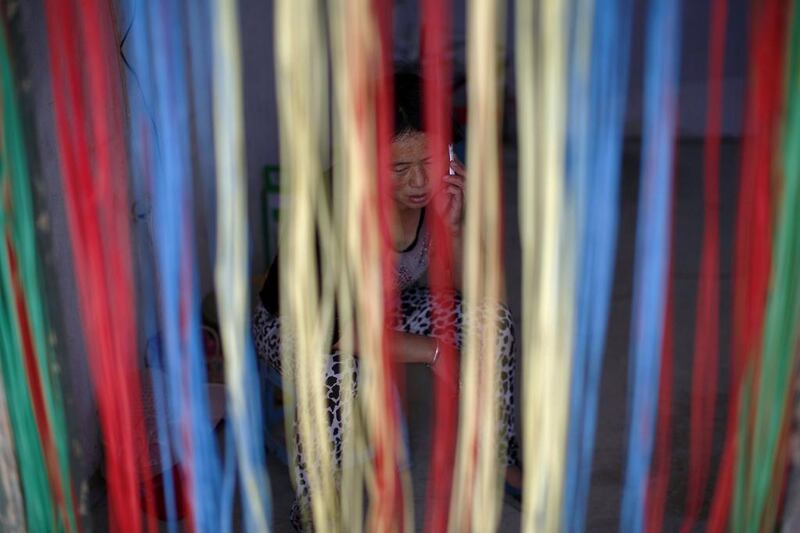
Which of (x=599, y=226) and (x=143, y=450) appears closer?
(x=599, y=226)

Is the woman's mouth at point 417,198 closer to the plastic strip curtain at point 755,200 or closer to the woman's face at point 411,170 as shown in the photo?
the woman's face at point 411,170

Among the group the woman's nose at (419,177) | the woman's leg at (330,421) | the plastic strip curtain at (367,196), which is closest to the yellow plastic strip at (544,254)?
the plastic strip curtain at (367,196)

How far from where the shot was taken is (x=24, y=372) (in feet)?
2.85

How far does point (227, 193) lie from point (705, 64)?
593 centimetres

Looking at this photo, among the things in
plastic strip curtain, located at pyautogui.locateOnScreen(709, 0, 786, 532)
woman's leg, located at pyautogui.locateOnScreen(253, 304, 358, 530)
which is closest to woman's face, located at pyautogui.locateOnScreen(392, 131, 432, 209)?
woman's leg, located at pyautogui.locateOnScreen(253, 304, 358, 530)

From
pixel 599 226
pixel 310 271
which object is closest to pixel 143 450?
pixel 310 271

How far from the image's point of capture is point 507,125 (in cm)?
648

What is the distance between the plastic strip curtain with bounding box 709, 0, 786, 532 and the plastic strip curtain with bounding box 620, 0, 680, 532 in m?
0.08

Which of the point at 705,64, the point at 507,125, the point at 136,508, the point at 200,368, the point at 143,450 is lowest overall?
the point at 143,450

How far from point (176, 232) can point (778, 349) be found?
0.64 meters

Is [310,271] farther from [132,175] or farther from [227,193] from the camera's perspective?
[132,175]

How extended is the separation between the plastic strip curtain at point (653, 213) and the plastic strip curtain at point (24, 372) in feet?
2.06

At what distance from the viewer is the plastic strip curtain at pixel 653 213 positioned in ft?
2.31

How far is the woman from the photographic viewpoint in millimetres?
→ 1474
